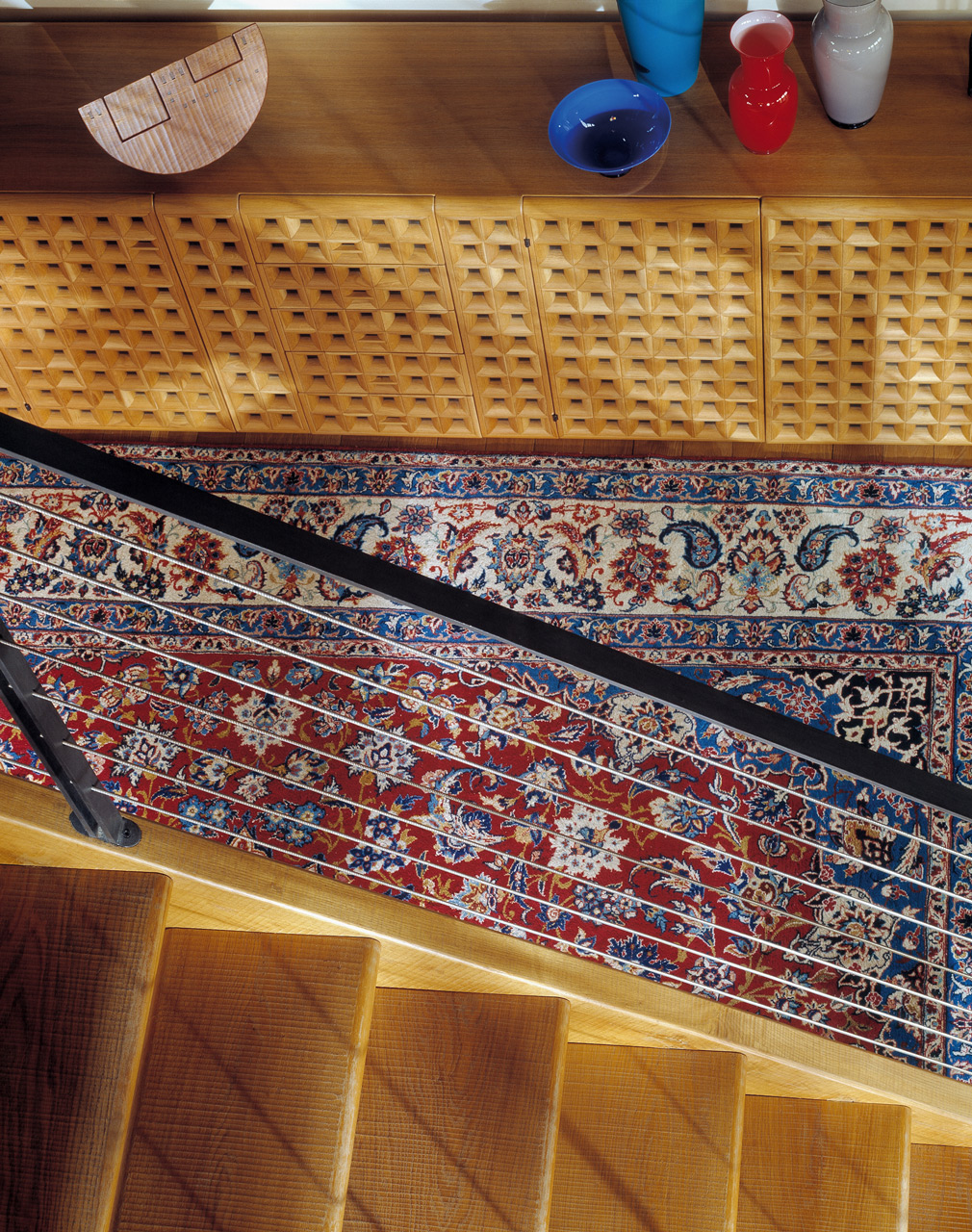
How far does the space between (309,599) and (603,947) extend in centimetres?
114

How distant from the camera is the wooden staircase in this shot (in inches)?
67.4

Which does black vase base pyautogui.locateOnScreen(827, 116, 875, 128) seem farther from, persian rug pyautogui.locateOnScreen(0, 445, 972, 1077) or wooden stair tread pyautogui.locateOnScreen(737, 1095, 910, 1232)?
wooden stair tread pyautogui.locateOnScreen(737, 1095, 910, 1232)

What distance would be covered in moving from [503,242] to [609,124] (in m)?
0.33

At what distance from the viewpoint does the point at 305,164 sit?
2631mm

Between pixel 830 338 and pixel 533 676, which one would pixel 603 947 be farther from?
pixel 830 338

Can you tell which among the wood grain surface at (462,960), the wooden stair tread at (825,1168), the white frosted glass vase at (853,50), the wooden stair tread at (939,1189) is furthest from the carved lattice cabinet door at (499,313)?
the wooden stair tread at (939,1189)

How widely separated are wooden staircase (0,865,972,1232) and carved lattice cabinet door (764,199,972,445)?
1.59 m

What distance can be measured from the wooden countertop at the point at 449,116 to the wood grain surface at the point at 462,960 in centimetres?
152

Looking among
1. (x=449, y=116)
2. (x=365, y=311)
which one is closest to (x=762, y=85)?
(x=449, y=116)

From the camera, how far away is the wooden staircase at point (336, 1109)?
5.61 feet

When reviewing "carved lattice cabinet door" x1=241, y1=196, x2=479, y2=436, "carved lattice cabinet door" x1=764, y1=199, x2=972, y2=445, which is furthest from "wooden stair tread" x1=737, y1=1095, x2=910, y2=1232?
"carved lattice cabinet door" x1=241, y1=196, x2=479, y2=436

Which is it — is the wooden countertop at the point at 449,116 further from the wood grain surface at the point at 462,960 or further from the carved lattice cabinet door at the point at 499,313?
the wood grain surface at the point at 462,960

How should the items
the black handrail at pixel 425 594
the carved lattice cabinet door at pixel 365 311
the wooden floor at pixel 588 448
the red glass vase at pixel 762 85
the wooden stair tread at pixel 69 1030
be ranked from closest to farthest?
the black handrail at pixel 425 594, the wooden stair tread at pixel 69 1030, the red glass vase at pixel 762 85, the carved lattice cabinet door at pixel 365 311, the wooden floor at pixel 588 448


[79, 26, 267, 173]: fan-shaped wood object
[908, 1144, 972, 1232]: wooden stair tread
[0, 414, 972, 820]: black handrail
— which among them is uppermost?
[79, 26, 267, 173]: fan-shaped wood object
